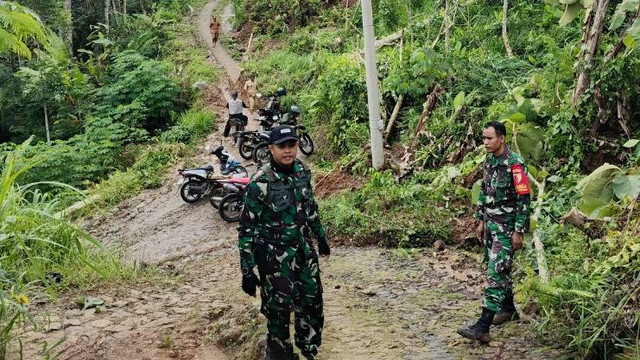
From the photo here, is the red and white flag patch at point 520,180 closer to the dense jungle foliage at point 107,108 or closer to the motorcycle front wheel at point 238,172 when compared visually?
the dense jungle foliage at point 107,108

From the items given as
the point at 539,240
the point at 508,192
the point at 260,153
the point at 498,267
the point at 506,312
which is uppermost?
the point at 508,192

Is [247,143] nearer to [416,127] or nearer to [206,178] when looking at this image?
[206,178]

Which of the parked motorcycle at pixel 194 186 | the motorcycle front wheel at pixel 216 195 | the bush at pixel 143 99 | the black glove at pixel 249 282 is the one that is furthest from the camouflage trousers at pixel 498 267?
the bush at pixel 143 99

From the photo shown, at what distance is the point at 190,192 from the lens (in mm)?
11797

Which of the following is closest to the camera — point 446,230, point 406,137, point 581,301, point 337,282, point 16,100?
point 581,301

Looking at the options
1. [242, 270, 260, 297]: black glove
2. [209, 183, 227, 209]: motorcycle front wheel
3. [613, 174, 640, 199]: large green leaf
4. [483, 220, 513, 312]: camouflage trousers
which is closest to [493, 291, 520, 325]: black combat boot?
A: [483, 220, 513, 312]: camouflage trousers

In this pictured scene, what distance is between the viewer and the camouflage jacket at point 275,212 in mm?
4023

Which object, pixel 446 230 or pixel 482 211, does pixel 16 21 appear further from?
pixel 446 230

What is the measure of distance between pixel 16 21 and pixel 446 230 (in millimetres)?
5422

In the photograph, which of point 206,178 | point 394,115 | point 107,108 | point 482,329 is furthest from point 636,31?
point 107,108

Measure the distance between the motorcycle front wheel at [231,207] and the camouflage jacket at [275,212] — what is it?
6360 millimetres

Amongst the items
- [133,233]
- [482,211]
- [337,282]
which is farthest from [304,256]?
[133,233]

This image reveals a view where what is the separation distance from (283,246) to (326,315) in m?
1.67

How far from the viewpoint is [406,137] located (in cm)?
1073
